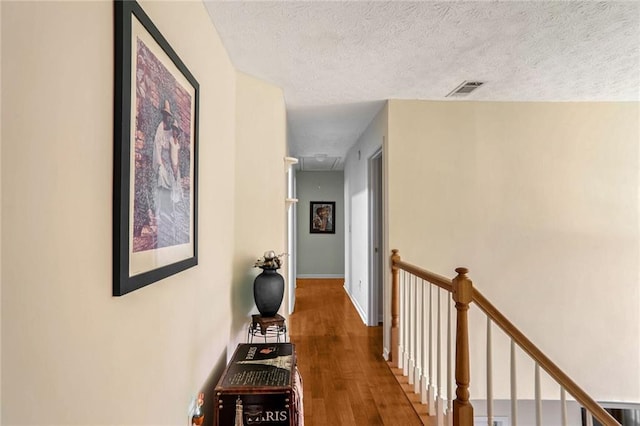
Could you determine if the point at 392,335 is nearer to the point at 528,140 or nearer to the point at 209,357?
the point at 209,357

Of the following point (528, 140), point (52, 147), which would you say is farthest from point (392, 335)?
point (52, 147)

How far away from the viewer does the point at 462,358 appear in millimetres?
1825

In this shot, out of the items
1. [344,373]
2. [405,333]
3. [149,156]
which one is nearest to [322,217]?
[405,333]

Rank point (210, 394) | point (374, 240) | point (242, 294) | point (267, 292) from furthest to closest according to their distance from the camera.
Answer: point (374, 240)
point (242, 294)
point (267, 292)
point (210, 394)

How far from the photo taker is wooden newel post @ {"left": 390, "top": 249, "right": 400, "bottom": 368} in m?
3.07

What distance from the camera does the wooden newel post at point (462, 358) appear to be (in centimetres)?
180

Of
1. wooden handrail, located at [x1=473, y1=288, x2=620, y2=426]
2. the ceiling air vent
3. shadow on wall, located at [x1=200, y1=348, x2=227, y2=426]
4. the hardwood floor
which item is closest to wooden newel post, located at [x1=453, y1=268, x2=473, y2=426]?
wooden handrail, located at [x1=473, y1=288, x2=620, y2=426]

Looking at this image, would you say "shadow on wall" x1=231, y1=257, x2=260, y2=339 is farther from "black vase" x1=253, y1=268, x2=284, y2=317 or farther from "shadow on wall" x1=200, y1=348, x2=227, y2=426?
"shadow on wall" x1=200, y1=348, x2=227, y2=426

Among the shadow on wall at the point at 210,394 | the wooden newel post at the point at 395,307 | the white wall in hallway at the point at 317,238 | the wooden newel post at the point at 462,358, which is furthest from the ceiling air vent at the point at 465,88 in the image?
the white wall in hallway at the point at 317,238

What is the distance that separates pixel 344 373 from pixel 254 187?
172cm

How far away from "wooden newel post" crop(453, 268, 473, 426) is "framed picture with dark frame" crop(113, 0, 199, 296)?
54.1 inches

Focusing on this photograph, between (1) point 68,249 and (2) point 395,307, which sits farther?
(2) point 395,307

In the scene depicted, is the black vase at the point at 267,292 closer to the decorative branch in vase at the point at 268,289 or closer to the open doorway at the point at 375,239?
the decorative branch in vase at the point at 268,289

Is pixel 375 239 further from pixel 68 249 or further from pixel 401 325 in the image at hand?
pixel 68 249
